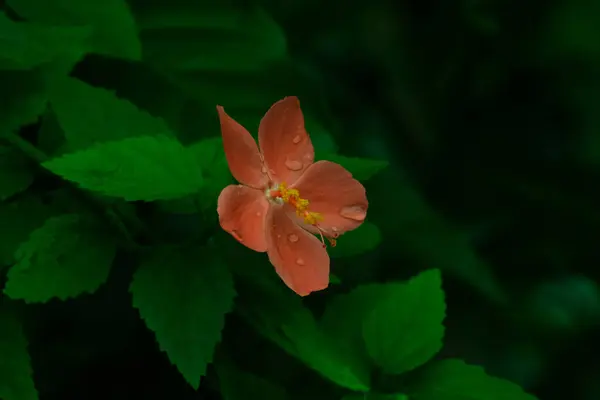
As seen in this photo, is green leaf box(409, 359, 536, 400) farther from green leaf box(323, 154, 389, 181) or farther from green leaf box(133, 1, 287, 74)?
green leaf box(133, 1, 287, 74)

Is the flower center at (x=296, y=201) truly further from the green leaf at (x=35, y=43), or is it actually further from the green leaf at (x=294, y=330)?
the green leaf at (x=35, y=43)

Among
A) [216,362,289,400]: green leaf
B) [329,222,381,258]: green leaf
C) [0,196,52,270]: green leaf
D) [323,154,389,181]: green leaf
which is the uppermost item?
[323,154,389,181]: green leaf

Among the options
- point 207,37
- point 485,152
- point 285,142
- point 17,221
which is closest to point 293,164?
point 285,142

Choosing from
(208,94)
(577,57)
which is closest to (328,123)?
(208,94)

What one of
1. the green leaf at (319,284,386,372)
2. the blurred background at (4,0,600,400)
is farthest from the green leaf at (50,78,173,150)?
the blurred background at (4,0,600,400)

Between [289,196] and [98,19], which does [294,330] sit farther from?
[98,19]
